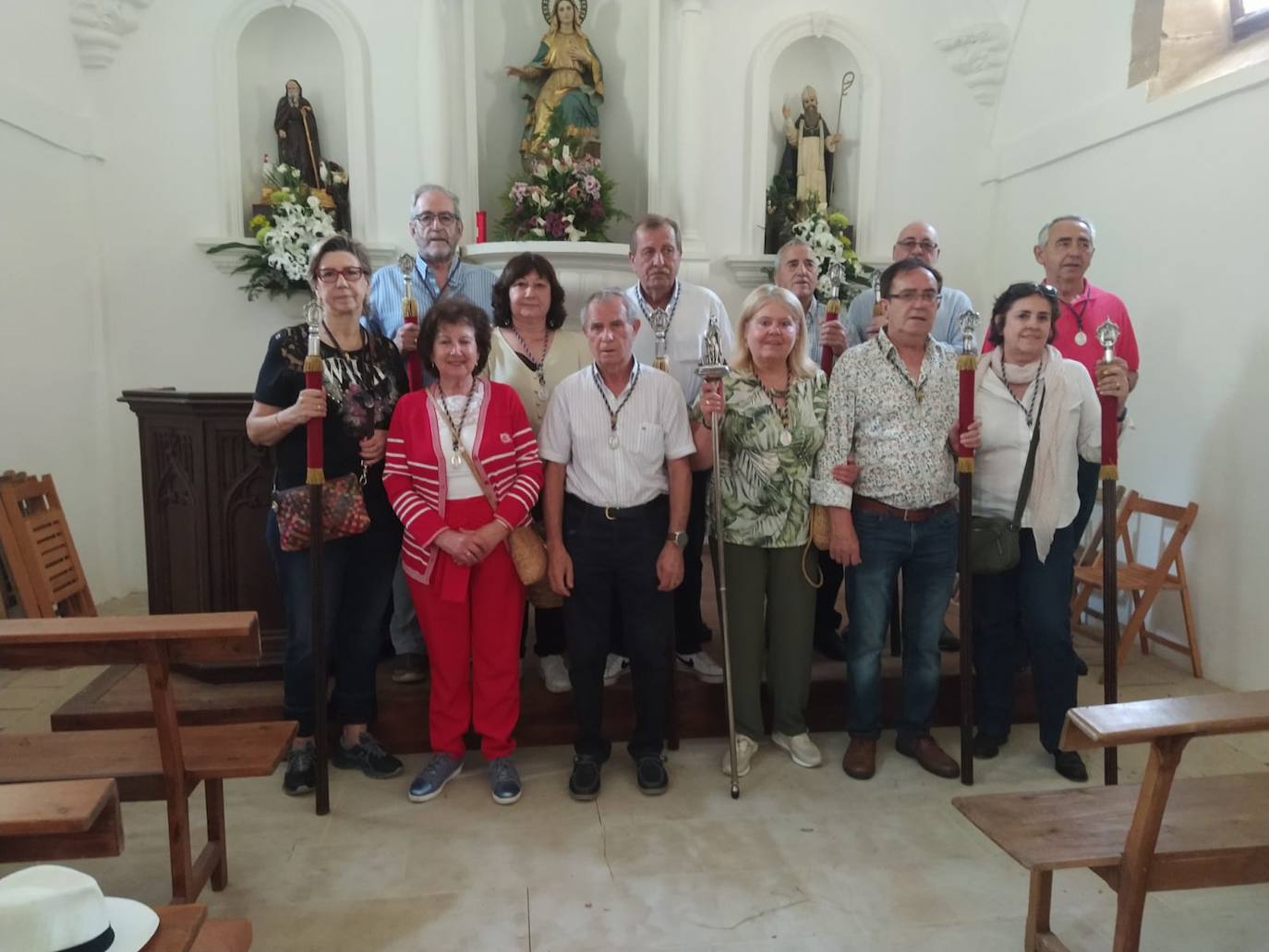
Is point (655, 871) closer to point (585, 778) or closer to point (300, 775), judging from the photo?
point (585, 778)

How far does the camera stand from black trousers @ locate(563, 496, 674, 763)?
102 inches

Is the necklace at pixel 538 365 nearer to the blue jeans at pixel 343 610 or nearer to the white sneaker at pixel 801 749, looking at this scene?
the blue jeans at pixel 343 610

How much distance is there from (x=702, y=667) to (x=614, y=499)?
35.9 inches

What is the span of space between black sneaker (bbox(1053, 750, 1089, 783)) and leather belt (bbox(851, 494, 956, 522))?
902 mm

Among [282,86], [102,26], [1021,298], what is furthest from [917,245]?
[102,26]

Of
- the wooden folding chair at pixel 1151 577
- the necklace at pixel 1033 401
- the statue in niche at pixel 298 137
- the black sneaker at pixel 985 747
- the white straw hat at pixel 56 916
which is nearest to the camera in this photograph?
the white straw hat at pixel 56 916

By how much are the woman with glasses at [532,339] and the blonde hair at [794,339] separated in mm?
505

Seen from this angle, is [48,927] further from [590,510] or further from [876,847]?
[876,847]

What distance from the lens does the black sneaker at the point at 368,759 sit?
277 cm

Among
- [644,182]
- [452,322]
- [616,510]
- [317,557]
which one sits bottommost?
[317,557]

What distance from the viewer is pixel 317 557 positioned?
8.07ft

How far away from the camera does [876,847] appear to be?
Answer: 2.42m

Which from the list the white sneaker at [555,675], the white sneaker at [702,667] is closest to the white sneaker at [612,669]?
the white sneaker at [555,675]

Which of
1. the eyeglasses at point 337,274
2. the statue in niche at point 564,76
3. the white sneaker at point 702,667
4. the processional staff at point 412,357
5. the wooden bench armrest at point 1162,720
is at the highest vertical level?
the statue in niche at point 564,76
